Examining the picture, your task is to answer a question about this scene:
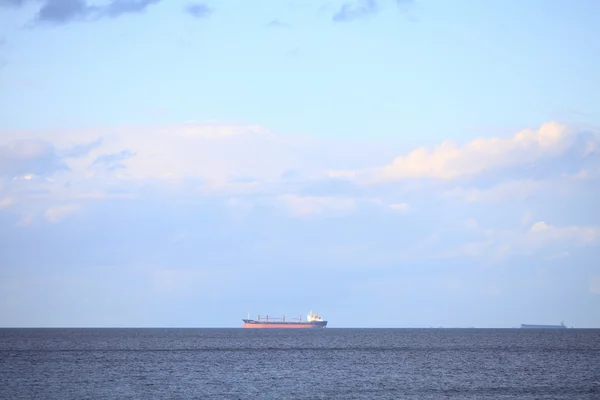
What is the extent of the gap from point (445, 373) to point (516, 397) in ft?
78.1

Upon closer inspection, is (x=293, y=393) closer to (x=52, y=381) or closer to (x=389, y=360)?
(x=52, y=381)

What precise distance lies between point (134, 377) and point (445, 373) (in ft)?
107

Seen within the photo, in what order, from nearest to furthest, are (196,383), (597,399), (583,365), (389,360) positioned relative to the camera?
(597,399), (196,383), (583,365), (389,360)

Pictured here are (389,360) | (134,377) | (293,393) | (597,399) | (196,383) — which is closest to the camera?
(597,399)

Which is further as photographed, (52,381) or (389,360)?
(389,360)

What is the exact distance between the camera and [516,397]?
194ft

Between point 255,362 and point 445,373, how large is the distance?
29.0m

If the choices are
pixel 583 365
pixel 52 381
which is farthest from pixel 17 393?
pixel 583 365

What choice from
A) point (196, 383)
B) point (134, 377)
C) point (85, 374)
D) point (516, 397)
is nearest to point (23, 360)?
point (85, 374)

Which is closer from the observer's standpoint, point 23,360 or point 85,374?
point 85,374

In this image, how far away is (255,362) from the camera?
101750 millimetres

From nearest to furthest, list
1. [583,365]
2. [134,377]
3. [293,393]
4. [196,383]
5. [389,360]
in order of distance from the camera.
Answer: [293,393], [196,383], [134,377], [583,365], [389,360]

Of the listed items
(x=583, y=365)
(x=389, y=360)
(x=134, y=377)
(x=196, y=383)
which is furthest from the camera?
(x=389, y=360)

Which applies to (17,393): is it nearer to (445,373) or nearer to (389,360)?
(445,373)
